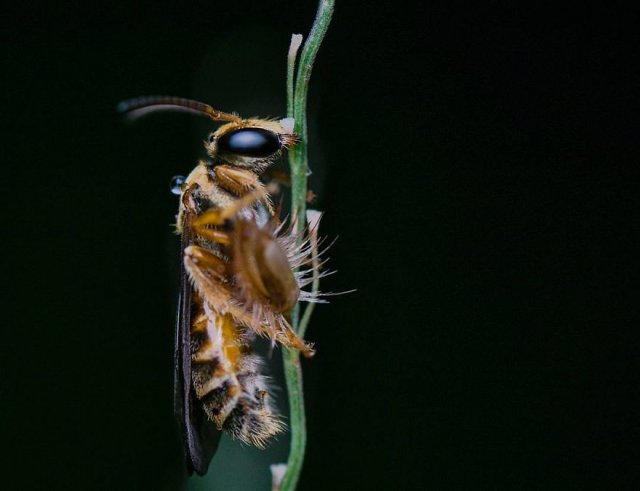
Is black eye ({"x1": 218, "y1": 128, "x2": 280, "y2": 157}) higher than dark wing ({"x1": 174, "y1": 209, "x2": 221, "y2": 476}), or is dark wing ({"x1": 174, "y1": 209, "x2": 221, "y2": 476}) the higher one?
black eye ({"x1": 218, "y1": 128, "x2": 280, "y2": 157})

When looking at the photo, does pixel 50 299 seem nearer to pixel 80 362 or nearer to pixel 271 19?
pixel 80 362

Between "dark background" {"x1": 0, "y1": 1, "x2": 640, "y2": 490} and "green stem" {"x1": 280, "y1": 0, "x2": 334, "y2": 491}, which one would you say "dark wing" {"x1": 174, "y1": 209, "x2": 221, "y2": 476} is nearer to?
"green stem" {"x1": 280, "y1": 0, "x2": 334, "y2": 491}

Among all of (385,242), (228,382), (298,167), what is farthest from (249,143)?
(385,242)

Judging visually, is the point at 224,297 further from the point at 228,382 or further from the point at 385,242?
the point at 385,242

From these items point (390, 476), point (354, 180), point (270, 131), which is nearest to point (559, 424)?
point (390, 476)

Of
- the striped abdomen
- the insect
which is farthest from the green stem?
the striped abdomen
